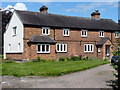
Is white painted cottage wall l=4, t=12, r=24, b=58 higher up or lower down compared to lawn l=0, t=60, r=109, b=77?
higher up

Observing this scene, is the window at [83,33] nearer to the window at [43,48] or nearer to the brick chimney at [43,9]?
the window at [43,48]

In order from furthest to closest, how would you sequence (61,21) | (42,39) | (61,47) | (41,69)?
(61,21) → (61,47) → (42,39) → (41,69)

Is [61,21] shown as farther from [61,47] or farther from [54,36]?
[61,47]

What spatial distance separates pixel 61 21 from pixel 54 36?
3455 mm

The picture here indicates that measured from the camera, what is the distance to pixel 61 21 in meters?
30.3

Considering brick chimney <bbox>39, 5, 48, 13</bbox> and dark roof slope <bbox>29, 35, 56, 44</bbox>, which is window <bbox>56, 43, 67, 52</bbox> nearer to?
dark roof slope <bbox>29, 35, 56, 44</bbox>

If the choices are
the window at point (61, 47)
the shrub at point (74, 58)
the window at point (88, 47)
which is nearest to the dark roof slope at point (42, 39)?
the window at point (61, 47)

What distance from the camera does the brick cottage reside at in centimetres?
2597

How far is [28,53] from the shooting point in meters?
25.4

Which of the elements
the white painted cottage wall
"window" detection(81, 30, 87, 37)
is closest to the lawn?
the white painted cottage wall

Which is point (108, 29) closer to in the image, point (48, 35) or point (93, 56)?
point (93, 56)

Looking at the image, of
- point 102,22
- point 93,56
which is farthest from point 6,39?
point 102,22

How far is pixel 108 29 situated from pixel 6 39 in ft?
60.3

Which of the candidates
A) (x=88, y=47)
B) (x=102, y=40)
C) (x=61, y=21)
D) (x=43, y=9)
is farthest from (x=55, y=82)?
(x=43, y=9)
